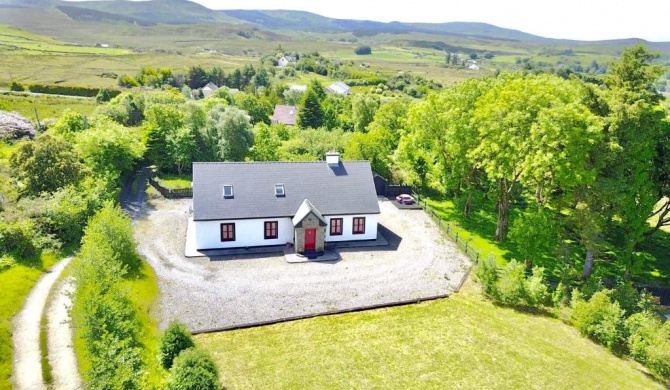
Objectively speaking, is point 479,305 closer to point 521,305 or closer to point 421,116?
point 521,305

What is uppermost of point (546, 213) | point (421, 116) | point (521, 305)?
point (421, 116)

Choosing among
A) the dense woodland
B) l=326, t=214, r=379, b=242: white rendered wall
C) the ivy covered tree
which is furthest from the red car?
the ivy covered tree

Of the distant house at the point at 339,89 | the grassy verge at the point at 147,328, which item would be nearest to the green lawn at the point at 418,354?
the grassy verge at the point at 147,328

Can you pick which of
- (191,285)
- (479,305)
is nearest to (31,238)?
(191,285)

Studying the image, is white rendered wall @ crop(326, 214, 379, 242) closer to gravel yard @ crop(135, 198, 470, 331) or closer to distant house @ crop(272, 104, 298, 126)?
gravel yard @ crop(135, 198, 470, 331)

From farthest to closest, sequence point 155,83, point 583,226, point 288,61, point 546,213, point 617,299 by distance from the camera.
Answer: point 288,61
point 155,83
point 546,213
point 583,226
point 617,299

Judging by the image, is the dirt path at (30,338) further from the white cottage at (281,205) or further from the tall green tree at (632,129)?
the tall green tree at (632,129)

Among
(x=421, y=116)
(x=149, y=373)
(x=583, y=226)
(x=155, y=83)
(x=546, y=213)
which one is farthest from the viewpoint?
(x=155, y=83)
